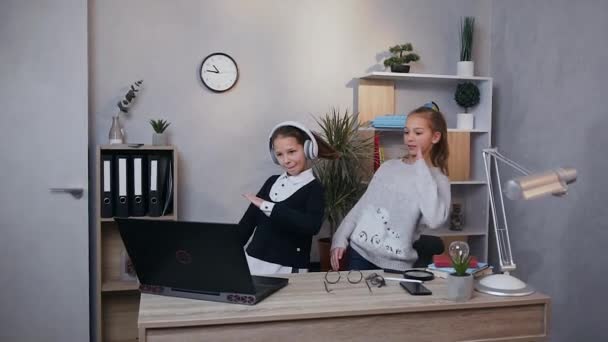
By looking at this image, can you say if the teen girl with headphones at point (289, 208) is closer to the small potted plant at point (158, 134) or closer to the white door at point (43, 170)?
the small potted plant at point (158, 134)

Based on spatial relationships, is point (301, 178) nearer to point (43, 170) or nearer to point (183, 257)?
point (183, 257)

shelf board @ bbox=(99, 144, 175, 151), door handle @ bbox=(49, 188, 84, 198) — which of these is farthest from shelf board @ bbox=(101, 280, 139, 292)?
shelf board @ bbox=(99, 144, 175, 151)

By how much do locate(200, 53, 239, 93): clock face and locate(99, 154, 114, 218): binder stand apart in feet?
2.91

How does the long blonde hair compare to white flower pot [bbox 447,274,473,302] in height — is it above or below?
above

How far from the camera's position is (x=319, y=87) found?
13.9 ft

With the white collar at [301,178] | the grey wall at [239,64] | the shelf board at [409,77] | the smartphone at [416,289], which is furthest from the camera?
the shelf board at [409,77]

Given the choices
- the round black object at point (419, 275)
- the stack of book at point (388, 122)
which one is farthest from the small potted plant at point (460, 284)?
the stack of book at point (388, 122)

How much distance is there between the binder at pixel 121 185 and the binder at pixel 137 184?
33 millimetres

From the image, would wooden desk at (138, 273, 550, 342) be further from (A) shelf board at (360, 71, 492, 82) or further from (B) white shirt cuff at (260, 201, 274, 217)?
(A) shelf board at (360, 71, 492, 82)

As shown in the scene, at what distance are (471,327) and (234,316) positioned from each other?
2.79 feet

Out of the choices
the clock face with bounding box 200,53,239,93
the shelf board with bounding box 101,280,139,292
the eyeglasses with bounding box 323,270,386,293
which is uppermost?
the clock face with bounding box 200,53,239,93

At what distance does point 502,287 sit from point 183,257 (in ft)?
3.85

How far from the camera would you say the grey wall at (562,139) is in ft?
11.2

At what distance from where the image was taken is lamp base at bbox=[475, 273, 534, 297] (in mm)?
2135
